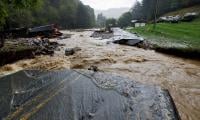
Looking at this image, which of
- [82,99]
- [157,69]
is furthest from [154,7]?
[82,99]

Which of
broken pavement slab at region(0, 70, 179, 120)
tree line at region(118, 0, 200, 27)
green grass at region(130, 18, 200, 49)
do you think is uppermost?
tree line at region(118, 0, 200, 27)

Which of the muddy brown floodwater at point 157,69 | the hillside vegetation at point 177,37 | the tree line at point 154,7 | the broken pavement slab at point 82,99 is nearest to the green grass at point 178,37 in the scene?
the hillside vegetation at point 177,37

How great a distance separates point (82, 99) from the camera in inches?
283

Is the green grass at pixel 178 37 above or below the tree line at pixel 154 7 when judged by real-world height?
below

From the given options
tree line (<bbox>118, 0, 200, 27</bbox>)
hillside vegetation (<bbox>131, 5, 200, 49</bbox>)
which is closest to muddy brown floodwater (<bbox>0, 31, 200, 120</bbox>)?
hillside vegetation (<bbox>131, 5, 200, 49</bbox>)

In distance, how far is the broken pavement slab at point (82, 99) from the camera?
20.3 feet

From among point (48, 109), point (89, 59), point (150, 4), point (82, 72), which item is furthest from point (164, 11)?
point (48, 109)

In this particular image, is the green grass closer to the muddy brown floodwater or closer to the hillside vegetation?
the hillside vegetation

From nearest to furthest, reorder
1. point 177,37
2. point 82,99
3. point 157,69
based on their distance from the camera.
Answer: point 82,99 < point 157,69 < point 177,37

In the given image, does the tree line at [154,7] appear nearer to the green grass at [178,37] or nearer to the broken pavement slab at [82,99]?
the green grass at [178,37]

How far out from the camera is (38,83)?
8969 millimetres

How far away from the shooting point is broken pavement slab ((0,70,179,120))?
6.19 meters

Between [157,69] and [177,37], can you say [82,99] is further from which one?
[177,37]

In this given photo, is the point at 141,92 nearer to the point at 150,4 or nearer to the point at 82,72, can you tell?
the point at 82,72
